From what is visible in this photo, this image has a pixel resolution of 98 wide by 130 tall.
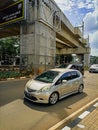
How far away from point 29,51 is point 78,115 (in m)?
14.4

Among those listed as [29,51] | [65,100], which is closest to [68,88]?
[65,100]

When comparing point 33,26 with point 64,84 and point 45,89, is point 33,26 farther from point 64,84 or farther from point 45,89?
point 45,89

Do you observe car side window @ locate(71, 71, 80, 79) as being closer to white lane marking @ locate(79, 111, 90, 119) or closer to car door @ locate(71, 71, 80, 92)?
car door @ locate(71, 71, 80, 92)

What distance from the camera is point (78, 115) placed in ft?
19.6

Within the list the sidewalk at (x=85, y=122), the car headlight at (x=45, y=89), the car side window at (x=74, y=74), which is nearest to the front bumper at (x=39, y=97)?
the car headlight at (x=45, y=89)

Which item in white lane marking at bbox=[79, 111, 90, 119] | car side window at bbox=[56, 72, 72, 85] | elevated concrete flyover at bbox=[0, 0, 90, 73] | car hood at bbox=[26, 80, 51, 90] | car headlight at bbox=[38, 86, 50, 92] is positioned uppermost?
elevated concrete flyover at bbox=[0, 0, 90, 73]

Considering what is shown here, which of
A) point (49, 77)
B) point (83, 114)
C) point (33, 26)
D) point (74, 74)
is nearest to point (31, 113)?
point (83, 114)

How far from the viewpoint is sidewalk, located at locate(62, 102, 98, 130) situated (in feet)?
16.1

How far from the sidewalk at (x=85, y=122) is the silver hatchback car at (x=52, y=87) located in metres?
1.64

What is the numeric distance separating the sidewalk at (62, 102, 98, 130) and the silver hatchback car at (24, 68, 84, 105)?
1639 mm

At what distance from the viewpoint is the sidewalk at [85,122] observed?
4896 millimetres

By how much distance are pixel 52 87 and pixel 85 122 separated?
2.39 metres

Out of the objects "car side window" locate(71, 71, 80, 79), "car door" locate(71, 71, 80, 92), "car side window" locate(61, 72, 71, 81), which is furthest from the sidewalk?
"car side window" locate(71, 71, 80, 79)

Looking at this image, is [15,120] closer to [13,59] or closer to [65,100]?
[65,100]
